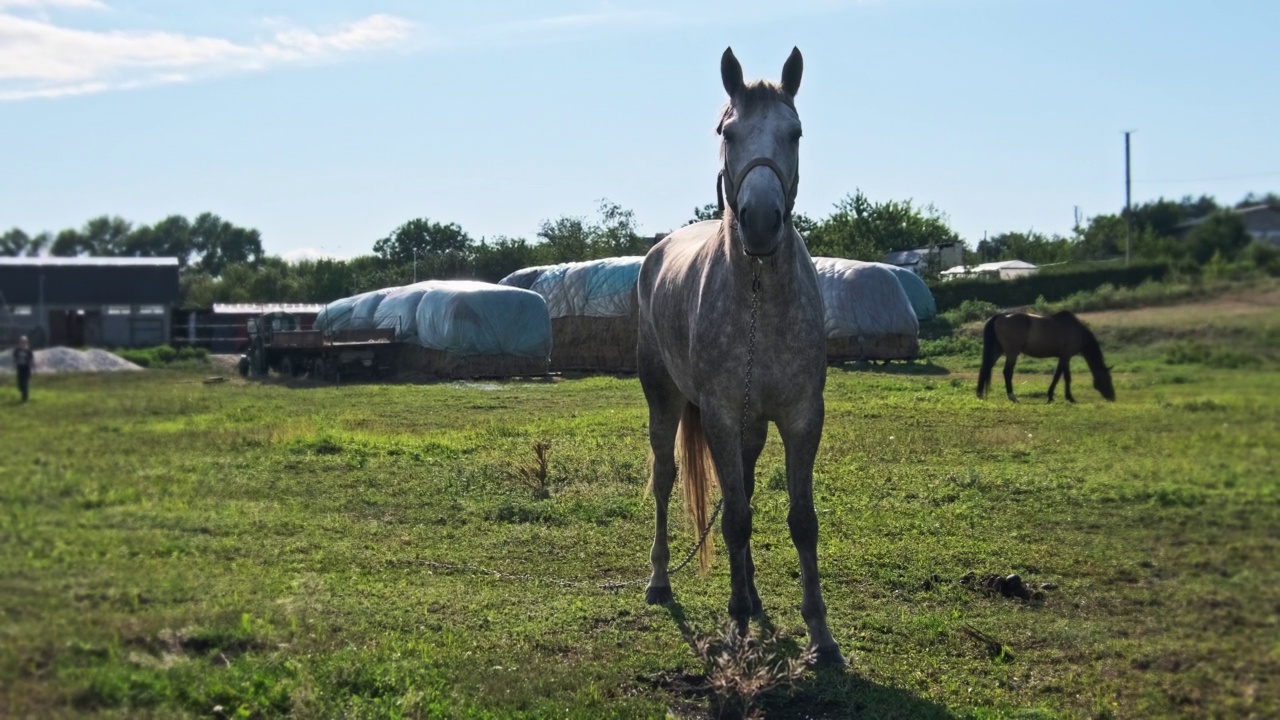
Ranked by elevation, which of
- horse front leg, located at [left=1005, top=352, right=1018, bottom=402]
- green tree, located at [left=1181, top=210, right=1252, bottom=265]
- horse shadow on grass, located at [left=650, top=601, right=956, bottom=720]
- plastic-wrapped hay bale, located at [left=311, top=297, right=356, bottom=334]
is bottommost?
horse shadow on grass, located at [left=650, top=601, right=956, bottom=720]

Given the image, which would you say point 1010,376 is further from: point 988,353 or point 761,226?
point 761,226

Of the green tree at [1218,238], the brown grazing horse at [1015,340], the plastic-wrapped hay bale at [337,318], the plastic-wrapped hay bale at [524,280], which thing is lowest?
the brown grazing horse at [1015,340]

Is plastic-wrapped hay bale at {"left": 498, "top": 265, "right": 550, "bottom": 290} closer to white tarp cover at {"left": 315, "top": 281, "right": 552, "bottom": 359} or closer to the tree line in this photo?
white tarp cover at {"left": 315, "top": 281, "right": 552, "bottom": 359}

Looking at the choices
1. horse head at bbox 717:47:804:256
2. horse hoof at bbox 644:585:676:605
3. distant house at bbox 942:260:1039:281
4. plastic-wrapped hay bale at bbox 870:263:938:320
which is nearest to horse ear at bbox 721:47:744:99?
horse head at bbox 717:47:804:256

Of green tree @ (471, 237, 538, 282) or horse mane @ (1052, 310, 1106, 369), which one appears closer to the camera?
horse mane @ (1052, 310, 1106, 369)

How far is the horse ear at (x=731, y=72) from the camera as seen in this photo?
4.75 m

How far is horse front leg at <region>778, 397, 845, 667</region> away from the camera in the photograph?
4.86 m

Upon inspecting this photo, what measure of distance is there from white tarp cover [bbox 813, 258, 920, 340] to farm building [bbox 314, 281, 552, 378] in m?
14.5

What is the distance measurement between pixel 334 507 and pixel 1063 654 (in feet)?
16.6

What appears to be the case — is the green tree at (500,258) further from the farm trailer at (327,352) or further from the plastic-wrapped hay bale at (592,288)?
the plastic-wrapped hay bale at (592,288)

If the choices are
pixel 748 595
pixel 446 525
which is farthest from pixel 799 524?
pixel 446 525

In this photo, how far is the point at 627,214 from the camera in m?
10.5

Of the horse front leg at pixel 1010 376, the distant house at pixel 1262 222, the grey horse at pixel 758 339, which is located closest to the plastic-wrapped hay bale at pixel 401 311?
the grey horse at pixel 758 339

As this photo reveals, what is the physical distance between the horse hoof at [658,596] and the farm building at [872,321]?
75.2 ft
